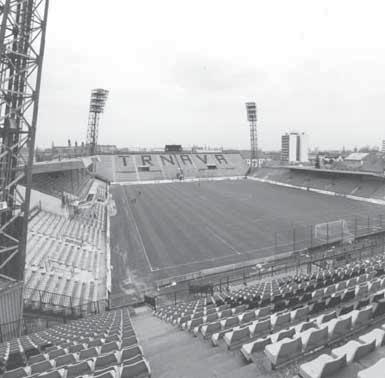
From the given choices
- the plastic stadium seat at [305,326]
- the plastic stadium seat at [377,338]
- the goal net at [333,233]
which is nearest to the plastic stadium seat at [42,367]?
the plastic stadium seat at [305,326]

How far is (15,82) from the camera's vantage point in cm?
1073

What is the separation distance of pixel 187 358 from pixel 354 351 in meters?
3.40

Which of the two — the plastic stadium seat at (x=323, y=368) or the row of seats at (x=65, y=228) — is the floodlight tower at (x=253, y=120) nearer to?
the row of seats at (x=65, y=228)

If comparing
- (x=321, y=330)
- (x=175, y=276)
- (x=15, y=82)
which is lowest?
(x=175, y=276)

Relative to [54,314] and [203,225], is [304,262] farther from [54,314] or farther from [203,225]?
[54,314]

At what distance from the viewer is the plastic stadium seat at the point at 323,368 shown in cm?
363

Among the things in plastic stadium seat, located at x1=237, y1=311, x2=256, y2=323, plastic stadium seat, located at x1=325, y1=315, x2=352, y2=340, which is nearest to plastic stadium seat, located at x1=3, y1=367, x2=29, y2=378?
plastic stadium seat, located at x1=237, y1=311, x2=256, y2=323

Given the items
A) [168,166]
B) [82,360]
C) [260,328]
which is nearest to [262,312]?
[260,328]

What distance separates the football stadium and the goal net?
220 millimetres

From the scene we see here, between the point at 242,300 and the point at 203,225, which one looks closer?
the point at 242,300

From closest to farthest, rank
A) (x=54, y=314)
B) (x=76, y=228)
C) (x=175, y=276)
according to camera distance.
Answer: (x=54, y=314) < (x=175, y=276) < (x=76, y=228)

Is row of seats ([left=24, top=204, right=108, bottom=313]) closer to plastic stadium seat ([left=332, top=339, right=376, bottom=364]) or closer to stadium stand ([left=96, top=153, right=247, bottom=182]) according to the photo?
plastic stadium seat ([left=332, top=339, right=376, bottom=364])

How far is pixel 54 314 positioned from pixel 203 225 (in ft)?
69.8

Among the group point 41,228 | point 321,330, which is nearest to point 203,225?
point 41,228
